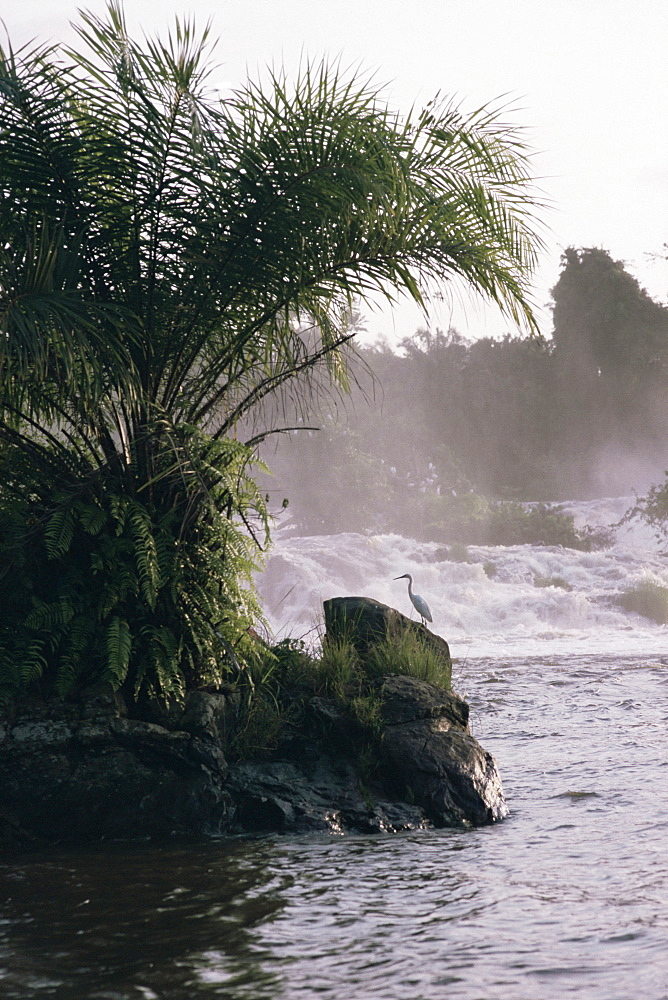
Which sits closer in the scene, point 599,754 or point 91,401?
A: point 91,401

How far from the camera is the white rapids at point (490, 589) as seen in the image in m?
20.4

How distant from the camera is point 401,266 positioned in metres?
7.16

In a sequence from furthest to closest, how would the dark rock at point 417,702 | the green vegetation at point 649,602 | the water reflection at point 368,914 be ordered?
the green vegetation at point 649,602
the dark rock at point 417,702
the water reflection at point 368,914

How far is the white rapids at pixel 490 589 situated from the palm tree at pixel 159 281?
12135 millimetres

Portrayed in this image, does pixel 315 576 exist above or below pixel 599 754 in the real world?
above

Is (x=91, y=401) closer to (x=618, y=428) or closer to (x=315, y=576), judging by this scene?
(x=315, y=576)

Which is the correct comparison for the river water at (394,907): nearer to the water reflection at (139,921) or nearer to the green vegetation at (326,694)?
the water reflection at (139,921)

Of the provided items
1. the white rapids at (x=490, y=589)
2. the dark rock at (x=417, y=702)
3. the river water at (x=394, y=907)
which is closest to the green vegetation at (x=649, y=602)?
the white rapids at (x=490, y=589)

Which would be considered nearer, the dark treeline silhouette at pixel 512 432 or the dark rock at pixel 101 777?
the dark rock at pixel 101 777

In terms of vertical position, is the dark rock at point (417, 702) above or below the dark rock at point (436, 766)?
above

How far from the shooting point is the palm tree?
6215mm

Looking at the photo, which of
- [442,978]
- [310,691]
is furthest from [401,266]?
[442,978]

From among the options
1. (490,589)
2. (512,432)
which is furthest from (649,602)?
(512,432)

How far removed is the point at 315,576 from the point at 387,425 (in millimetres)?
24823
